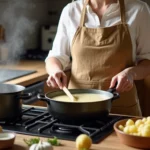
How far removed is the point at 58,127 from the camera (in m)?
1.31

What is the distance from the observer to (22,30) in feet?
10.4

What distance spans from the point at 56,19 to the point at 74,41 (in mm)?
1831

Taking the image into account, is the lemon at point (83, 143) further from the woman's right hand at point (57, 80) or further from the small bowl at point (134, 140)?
the woman's right hand at point (57, 80)

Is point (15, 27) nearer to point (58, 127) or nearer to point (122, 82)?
point (122, 82)

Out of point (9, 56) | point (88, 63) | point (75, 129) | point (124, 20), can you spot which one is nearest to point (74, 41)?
point (88, 63)

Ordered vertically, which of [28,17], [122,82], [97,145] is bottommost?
[97,145]

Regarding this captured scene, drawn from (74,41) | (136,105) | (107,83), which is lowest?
(136,105)

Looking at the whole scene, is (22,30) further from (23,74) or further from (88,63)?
(88,63)

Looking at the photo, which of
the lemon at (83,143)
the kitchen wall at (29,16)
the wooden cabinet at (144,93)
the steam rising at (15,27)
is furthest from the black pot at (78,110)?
the kitchen wall at (29,16)

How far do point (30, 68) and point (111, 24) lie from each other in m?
1.03

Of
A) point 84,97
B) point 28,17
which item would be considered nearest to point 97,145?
point 84,97

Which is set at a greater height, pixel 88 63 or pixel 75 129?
pixel 88 63

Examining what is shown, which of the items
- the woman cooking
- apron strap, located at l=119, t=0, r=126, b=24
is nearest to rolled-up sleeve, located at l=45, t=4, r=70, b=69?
the woman cooking

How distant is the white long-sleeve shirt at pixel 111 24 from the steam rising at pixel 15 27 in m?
1.13
